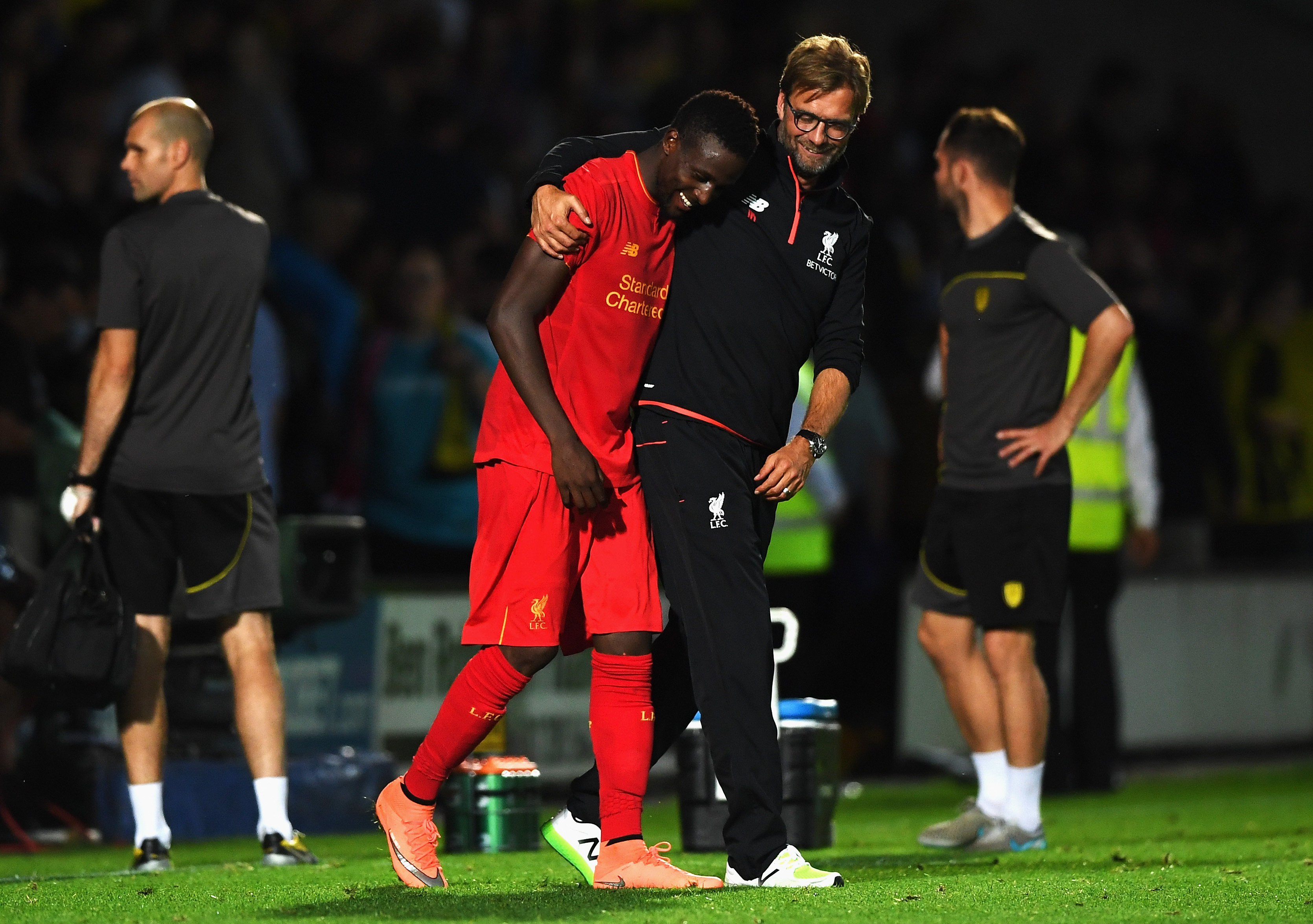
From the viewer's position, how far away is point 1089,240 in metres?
14.9

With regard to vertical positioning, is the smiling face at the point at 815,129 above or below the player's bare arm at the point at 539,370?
above

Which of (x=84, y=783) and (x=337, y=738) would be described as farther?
(x=337, y=738)

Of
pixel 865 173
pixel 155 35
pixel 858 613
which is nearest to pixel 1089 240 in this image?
pixel 865 173

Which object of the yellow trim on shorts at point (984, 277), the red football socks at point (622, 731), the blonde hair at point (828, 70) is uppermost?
the blonde hair at point (828, 70)

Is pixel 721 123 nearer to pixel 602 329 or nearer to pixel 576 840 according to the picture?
pixel 602 329

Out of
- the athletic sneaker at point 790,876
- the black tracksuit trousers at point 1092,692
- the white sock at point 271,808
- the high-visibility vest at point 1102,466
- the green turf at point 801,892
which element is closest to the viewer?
the green turf at point 801,892

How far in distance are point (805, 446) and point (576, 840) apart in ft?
4.26

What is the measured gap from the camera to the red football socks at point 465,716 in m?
5.38

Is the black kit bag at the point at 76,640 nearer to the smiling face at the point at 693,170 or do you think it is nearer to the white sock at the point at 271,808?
the white sock at the point at 271,808

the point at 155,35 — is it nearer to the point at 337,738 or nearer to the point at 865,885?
the point at 337,738

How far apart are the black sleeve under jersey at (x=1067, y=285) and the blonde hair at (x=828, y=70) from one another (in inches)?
69.1

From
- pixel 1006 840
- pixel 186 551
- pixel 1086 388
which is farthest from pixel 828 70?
pixel 1006 840

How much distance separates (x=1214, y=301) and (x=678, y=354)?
34.4ft

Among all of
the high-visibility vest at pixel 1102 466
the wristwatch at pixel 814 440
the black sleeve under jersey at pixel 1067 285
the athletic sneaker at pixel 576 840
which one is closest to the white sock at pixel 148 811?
the athletic sneaker at pixel 576 840
